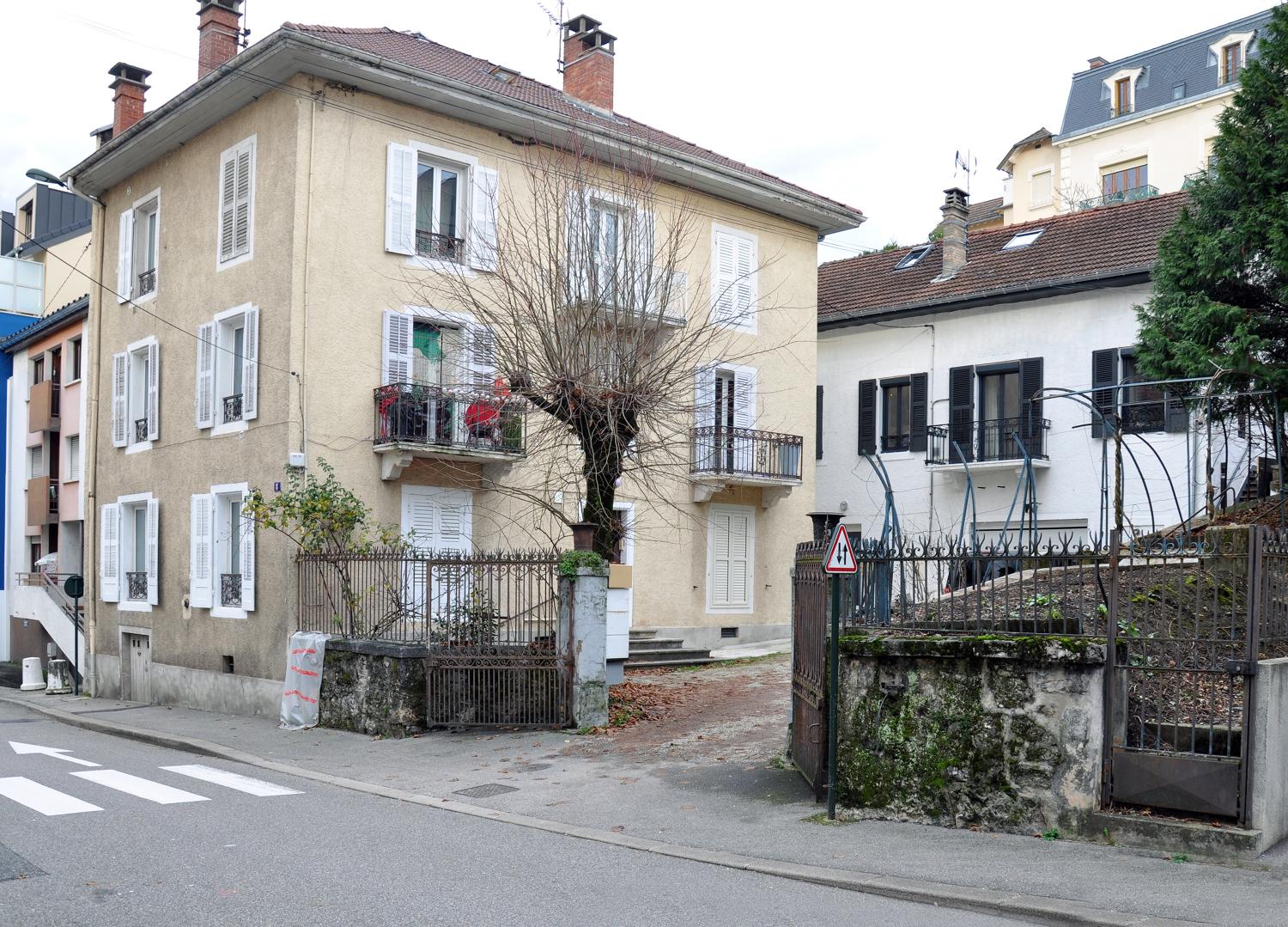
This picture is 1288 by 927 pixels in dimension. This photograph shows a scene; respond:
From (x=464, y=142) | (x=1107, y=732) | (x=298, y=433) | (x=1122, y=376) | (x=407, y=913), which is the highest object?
(x=464, y=142)

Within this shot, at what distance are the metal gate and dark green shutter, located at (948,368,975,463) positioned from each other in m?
14.3

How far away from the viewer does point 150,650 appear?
21156 mm

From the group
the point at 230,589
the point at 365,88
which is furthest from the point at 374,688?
the point at 365,88

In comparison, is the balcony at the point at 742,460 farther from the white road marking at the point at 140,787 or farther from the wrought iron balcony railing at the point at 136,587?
the white road marking at the point at 140,787

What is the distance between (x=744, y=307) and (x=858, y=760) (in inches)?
599

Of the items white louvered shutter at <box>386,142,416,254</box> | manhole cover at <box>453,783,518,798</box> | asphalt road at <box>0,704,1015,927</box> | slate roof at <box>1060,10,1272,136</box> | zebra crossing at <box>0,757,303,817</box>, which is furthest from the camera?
slate roof at <box>1060,10,1272,136</box>

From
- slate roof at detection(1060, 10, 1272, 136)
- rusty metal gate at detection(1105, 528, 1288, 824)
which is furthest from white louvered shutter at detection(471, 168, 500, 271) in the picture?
slate roof at detection(1060, 10, 1272, 136)

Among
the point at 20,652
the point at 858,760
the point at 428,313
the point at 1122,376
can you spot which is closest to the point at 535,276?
the point at 428,313

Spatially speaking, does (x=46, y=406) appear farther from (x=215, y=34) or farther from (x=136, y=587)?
(x=215, y=34)

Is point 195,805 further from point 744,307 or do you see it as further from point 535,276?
point 744,307

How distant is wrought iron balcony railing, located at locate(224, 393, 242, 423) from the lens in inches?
742

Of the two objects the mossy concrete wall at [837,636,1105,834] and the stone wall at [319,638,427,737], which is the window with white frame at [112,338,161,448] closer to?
the stone wall at [319,638,427,737]

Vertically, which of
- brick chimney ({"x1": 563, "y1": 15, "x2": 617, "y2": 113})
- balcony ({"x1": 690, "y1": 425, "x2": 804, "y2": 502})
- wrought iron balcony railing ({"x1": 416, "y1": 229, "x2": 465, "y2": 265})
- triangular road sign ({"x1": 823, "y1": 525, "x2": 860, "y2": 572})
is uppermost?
brick chimney ({"x1": 563, "y1": 15, "x2": 617, "y2": 113})

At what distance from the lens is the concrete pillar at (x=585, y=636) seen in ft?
44.3
